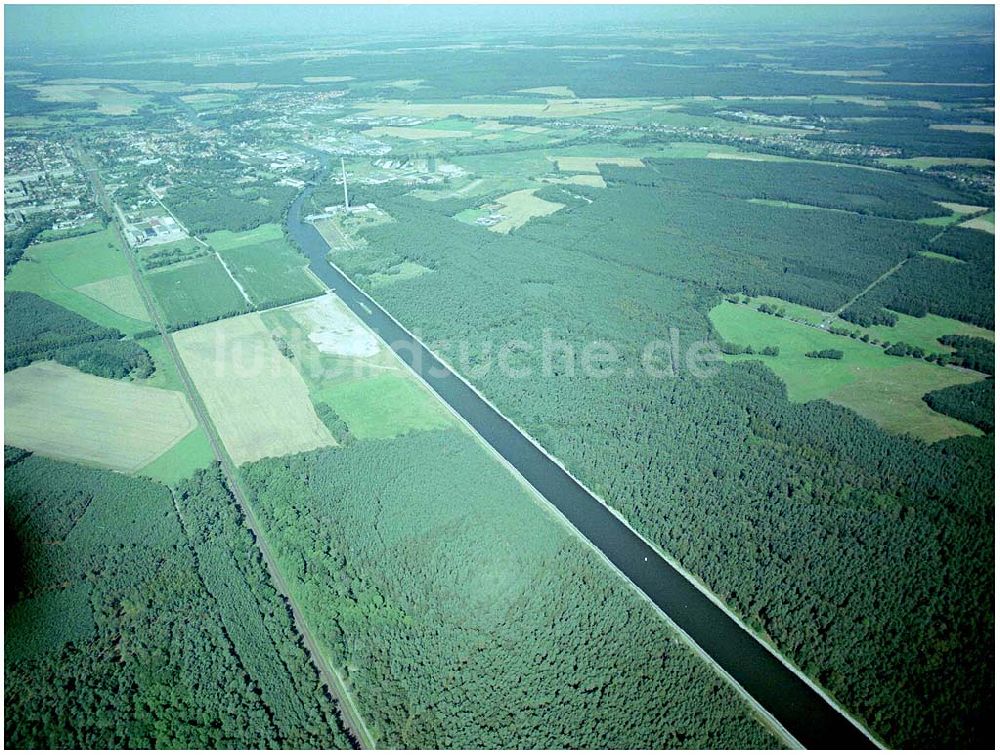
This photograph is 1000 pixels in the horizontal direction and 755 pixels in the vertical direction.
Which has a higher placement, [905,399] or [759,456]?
[759,456]

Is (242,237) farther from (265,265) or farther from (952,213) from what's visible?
(952,213)

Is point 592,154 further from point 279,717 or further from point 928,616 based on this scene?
point 279,717

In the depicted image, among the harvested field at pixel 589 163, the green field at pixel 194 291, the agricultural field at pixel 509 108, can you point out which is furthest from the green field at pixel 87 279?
the agricultural field at pixel 509 108

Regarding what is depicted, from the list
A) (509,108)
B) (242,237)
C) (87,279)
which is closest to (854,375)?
(242,237)

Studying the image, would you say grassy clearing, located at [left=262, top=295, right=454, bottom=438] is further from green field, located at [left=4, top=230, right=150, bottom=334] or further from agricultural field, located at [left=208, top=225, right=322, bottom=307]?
green field, located at [left=4, top=230, right=150, bottom=334]

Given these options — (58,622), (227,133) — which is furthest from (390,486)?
(227,133)

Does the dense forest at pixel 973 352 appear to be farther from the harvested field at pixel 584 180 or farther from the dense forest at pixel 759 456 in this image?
the harvested field at pixel 584 180
